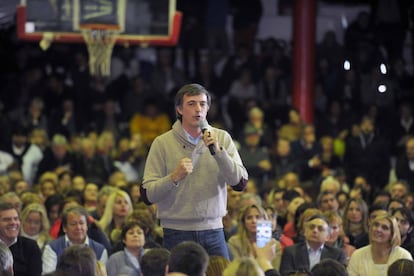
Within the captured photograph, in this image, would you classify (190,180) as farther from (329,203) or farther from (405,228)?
(329,203)

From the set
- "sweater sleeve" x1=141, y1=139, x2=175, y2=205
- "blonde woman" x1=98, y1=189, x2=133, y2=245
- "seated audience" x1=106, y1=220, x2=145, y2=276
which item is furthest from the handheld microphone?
"blonde woman" x1=98, y1=189, x2=133, y2=245

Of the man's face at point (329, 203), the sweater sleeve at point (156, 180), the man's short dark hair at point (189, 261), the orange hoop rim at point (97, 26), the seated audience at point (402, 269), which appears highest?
the orange hoop rim at point (97, 26)

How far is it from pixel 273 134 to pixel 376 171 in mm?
1992

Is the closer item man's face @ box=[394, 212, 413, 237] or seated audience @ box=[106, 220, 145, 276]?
seated audience @ box=[106, 220, 145, 276]

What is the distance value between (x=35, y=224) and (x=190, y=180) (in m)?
3.50

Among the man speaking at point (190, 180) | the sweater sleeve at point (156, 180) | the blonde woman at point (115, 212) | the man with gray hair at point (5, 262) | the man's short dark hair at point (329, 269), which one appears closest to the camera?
the man with gray hair at point (5, 262)

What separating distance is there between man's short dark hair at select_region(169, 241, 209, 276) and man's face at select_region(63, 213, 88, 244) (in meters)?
3.38

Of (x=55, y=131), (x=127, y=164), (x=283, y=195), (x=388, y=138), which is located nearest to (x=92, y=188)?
(x=283, y=195)

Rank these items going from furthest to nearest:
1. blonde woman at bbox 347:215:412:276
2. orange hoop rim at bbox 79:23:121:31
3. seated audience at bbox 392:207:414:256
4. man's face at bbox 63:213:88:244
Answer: orange hoop rim at bbox 79:23:121:31, seated audience at bbox 392:207:414:256, man's face at bbox 63:213:88:244, blonde woman at bbox 347:215:412:276

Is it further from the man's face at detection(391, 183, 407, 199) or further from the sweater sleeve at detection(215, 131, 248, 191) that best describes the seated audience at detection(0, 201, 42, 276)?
the man's face at detection(391, 183, 407, 199)

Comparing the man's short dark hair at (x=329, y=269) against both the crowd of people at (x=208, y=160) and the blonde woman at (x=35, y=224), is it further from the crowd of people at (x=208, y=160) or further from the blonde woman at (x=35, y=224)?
the blonde woman at (x=35, y=224)

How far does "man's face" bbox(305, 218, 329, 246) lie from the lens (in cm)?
1091

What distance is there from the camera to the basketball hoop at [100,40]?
15.1 meters

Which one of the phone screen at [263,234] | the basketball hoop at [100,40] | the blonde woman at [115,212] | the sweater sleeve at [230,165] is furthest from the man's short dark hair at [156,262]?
the basketball hoop at [100,40]
